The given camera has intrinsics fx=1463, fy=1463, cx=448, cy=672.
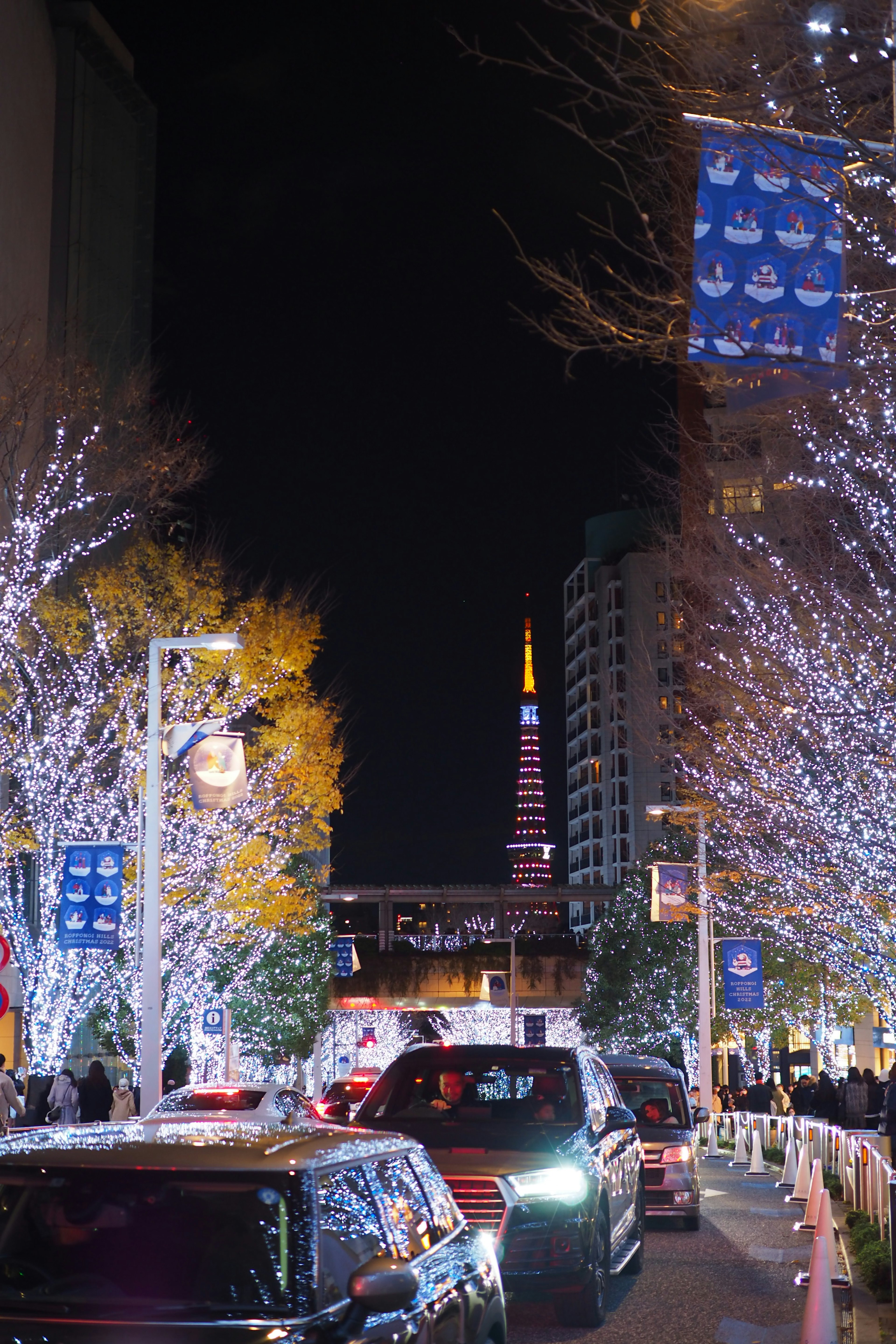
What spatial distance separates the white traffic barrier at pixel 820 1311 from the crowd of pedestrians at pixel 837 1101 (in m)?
10.4

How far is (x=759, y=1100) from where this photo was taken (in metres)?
33.0

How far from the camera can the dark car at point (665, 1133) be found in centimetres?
1503

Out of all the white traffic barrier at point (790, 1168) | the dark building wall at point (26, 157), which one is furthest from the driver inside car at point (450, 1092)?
the dark building wall at point (26, 157)

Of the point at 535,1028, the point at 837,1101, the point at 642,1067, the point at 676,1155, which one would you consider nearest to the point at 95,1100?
the point at 642,1067

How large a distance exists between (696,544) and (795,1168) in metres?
9.68

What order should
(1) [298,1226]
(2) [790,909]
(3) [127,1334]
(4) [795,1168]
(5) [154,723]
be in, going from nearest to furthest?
(3) [127,1334]
(1) [298,1226]
(5) [154,723]
(4) [795,1168]
(2) [790,909]

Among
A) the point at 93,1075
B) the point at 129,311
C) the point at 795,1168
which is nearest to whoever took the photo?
the point at 795,1168

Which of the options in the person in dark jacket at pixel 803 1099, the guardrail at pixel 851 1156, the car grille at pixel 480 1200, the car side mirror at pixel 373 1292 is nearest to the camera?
the car side mirror at pixel 373 1292

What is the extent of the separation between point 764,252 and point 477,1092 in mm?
6174

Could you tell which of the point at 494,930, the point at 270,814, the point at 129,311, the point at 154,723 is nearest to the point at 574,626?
the point at 494,930

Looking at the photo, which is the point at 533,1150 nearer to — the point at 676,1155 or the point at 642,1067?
the point at 676,1155

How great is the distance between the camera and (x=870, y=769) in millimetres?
22578

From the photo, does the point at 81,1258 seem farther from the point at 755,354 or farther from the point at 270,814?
the point at 270,814

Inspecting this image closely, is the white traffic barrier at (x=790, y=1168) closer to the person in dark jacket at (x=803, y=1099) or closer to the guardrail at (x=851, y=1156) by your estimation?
the guardrail at (x=851, y=1156)
